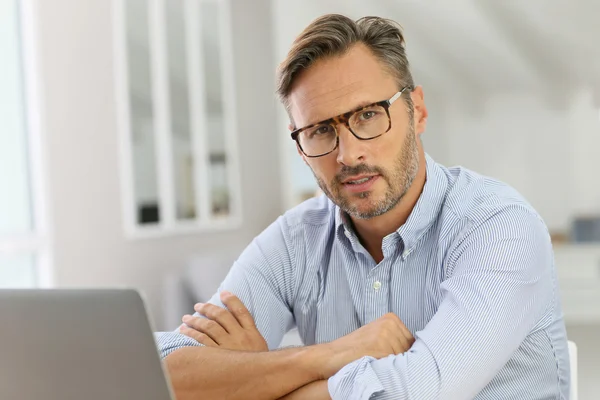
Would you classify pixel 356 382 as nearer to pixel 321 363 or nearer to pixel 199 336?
pixel 321 363

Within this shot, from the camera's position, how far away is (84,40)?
15.2ft

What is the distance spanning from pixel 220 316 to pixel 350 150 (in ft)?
1.42

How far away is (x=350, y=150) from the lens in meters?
1.54

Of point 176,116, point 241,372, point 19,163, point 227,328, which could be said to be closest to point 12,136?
point 19,163

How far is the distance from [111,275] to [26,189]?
2.62ft

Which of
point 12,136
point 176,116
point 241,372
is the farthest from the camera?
point 176,116

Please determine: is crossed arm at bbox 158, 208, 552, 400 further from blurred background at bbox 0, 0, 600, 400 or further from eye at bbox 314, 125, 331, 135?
blurred background at bbox 0, 0, 600, 400

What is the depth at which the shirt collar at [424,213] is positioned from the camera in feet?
5.13

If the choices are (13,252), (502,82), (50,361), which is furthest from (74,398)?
(502,82)

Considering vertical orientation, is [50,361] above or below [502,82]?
below

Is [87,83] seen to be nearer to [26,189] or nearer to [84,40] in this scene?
[84,40]

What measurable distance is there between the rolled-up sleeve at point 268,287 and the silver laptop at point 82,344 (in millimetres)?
912

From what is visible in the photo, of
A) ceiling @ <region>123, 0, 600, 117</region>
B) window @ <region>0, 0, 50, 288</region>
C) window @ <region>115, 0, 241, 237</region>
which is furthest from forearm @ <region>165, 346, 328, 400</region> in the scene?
ceiling @ <region>123, 0, 600, 117</region>

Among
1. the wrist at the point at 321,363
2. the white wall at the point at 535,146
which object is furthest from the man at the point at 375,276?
the white wall at the point at 535,146
